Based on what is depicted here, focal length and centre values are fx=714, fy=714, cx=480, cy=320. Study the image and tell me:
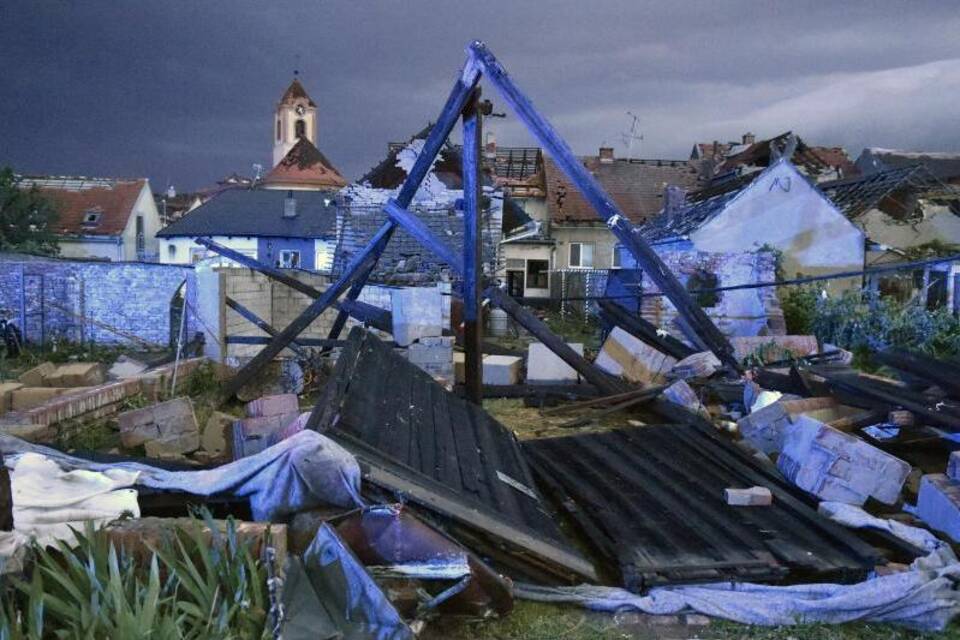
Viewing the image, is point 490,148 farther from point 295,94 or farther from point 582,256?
point 295,94

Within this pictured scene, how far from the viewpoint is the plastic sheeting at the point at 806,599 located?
3.41 metres

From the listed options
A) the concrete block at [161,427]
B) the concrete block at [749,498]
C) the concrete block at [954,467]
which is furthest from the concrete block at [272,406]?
the concrete block at [954,467]

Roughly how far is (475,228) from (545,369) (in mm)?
3211

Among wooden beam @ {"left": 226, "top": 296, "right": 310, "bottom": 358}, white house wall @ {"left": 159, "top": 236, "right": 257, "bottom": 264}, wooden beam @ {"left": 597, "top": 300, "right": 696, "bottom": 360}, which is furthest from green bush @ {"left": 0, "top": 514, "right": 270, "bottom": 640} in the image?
white house wall @ {"left": 159, "top": 236, "right": 257, "bottom": 264}

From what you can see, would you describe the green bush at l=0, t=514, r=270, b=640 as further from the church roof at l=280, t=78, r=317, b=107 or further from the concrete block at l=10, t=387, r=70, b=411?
the church roof at l=280, t=78, r=317, b=107

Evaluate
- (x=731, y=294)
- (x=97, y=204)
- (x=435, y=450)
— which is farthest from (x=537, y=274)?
(x=97, y=204)

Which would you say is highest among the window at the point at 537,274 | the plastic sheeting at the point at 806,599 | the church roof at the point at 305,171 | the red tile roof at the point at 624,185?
the church roof at the point at 305,171

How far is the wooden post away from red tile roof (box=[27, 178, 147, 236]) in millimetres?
34963

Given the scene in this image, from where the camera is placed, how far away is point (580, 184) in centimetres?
685

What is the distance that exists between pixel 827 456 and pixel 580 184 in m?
3.24

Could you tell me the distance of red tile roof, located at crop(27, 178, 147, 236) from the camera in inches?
1457

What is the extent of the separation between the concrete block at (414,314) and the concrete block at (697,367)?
3.35 m

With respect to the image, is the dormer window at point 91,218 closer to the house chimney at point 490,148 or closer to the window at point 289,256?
the window at point 289,256

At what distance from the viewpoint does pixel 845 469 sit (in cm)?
499
